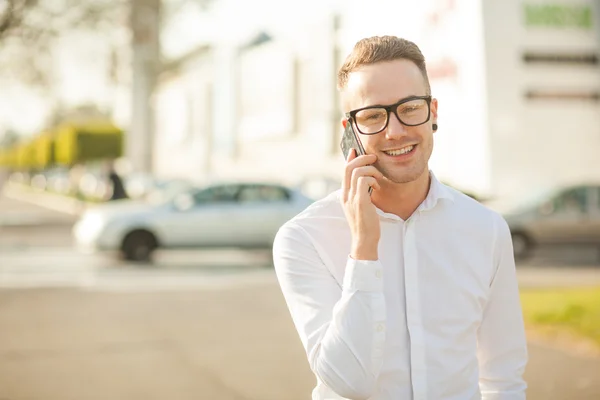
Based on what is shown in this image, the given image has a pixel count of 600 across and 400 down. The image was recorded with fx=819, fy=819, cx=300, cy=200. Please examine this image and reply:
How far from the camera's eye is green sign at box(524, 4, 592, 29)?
26547 mm

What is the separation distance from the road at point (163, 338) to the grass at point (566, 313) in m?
0.56

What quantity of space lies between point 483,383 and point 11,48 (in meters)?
23.5

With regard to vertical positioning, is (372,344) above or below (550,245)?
above

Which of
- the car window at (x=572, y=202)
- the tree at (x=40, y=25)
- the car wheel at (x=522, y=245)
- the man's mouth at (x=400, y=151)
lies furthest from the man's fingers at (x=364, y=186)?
the tree at (x=40, y=25)

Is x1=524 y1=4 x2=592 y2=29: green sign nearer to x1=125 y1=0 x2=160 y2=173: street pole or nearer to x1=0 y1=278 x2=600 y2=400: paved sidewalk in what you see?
x1=125 y1=0 x2=160 y2=173: street pole

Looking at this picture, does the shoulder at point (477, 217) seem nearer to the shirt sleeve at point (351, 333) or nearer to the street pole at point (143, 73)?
the shirt sleeve at point (351, 333)

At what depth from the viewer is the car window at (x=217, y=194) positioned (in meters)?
15.8

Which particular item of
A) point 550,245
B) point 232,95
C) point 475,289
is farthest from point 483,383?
point 232,95

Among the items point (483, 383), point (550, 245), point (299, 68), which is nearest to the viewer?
point (483, 383)

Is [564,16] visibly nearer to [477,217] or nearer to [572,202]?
[572,202]

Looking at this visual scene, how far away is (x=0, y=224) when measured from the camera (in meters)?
28.1

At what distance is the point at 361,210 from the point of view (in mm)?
2039

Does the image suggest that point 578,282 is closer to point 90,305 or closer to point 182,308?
point 182,308

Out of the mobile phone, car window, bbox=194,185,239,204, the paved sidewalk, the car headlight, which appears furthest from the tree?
the mobile phone
